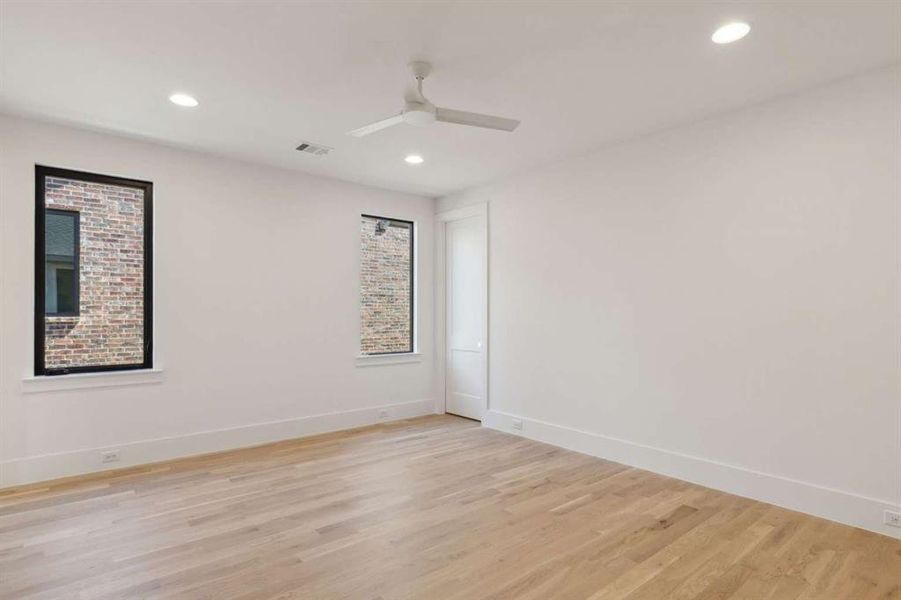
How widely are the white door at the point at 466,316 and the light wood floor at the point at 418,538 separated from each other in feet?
5.91

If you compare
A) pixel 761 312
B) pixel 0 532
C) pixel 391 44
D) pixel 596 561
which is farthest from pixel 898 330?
pixel 0 532

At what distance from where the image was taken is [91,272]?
4.08 metres

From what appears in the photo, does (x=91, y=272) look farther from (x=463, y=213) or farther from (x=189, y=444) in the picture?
(x=463, y=213)

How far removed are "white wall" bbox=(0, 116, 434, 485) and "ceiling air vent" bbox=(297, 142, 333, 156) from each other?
0.20m

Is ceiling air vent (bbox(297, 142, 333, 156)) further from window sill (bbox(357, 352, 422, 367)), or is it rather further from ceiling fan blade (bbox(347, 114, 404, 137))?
window sill (bbox(357, 352, 422, 367))

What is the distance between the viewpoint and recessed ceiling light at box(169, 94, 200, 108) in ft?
11.0

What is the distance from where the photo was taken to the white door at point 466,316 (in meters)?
5.83

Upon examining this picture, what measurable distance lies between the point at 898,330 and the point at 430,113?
3046 mm

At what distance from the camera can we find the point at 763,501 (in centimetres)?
339

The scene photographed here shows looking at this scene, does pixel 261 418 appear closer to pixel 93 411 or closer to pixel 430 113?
pixel 93 411

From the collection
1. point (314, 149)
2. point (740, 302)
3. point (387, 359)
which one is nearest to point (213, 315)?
point (314, 149)

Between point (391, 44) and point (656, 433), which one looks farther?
point (656, 433)

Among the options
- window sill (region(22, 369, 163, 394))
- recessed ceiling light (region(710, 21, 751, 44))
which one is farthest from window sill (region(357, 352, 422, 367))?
recessed ceiling light (region(710, 21, 751, 44))

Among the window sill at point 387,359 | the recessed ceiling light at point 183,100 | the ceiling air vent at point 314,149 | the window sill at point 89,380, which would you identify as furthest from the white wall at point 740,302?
the window sill at point 89,380
